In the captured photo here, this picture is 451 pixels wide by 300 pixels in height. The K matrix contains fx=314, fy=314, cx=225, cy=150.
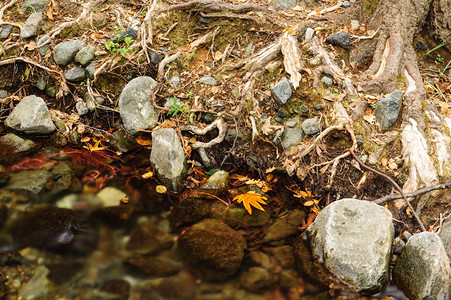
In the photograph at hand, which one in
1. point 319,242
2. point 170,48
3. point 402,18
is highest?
point 402,18

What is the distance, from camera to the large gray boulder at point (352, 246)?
3.17 m

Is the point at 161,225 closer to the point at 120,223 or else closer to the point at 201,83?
the point at 120,223

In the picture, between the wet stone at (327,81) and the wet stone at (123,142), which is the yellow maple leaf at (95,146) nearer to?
the wet stone at (123,142)

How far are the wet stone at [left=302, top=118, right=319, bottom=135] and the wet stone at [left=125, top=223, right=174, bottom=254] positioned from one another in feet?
7.56

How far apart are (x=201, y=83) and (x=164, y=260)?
270cm

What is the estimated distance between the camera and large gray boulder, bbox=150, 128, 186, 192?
4.30m

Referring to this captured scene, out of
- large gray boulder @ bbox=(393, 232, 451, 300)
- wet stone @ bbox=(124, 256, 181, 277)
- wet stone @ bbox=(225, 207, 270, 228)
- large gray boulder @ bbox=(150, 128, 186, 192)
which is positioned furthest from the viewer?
large gray boulder @ bbox=(150, 128, 186, 192)

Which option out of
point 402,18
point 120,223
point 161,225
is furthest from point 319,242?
point 402,18

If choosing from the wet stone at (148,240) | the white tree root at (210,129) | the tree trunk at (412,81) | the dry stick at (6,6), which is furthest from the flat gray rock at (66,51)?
the tree trunk at (412,81)

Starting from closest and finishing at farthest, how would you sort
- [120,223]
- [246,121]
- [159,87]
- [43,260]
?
1. [43,260]
2. [120,223]
3. [246,121]
4. [159,87]

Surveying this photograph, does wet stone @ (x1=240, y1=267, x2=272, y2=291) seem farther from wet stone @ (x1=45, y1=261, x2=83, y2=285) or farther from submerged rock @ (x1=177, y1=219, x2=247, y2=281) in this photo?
wet stone @ (x1=45, y1=261, x2=83, y2=285)

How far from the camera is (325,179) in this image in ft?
13.7

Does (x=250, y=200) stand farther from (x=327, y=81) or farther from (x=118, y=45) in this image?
(x=118, y=45)

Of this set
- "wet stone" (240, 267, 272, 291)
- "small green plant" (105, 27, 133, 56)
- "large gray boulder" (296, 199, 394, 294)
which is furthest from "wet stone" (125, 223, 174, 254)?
"small green plant" (105, 27, 133, 56)
